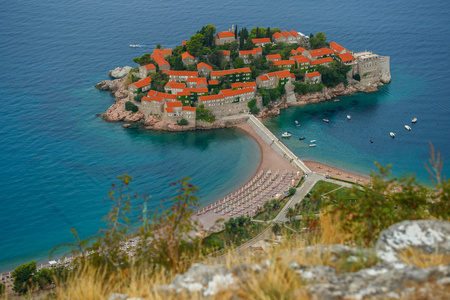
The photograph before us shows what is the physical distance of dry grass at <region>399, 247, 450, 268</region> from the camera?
1205 cm

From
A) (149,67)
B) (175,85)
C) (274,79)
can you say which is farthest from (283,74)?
(149,67)

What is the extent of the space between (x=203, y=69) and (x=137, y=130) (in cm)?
1359

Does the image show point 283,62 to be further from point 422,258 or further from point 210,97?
point 422,258

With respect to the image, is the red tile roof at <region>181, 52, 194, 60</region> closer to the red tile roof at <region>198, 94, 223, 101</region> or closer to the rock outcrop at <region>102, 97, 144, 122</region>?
the red tile roof at <region>198, 94, 223, 101</region>

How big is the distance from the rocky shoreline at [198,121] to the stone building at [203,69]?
8.79 meters

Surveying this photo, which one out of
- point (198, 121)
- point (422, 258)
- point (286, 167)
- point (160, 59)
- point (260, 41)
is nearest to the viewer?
point (422, 258)

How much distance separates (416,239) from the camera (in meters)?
12.6

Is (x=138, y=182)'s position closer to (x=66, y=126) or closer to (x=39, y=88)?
(x=66, y=126)

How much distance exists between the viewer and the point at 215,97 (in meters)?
60.9

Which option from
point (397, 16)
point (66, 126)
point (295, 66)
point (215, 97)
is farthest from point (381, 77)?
point (66, 126)

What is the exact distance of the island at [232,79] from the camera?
6122 cm

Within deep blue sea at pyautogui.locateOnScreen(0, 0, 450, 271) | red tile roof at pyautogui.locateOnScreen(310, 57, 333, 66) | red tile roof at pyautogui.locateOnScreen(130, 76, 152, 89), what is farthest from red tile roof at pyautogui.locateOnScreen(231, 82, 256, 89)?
red tile roof at pyautogui.locateOnScreen(130, 76, 152, 89)

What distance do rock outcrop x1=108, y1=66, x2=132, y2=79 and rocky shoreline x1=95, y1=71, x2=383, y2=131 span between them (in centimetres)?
78

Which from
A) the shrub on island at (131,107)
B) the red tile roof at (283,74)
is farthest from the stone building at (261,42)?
the shrub on island at (131,107)
